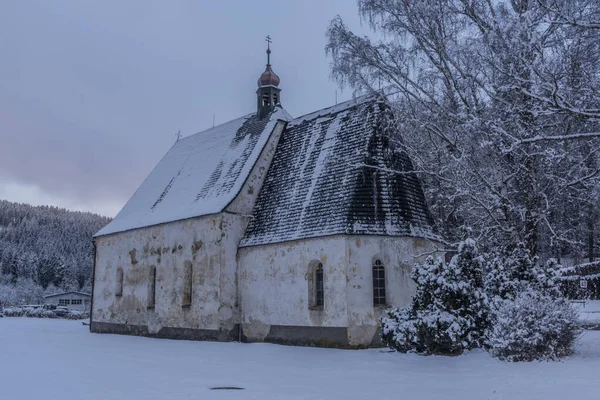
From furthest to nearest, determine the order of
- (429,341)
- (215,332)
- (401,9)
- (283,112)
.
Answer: (283,112) < (215,332) < (401,9) < (429,341)

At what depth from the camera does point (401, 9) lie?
54.3 ft

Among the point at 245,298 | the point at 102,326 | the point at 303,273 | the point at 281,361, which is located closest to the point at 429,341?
the point at 281,361

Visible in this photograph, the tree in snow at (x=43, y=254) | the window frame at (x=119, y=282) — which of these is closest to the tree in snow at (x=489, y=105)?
the window frame at (x=119, y=282)

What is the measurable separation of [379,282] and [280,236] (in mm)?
3868

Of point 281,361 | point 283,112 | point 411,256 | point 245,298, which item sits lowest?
point 281,361

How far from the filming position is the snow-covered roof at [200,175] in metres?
22.1

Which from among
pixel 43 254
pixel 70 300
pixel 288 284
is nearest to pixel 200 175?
pixel 288 284

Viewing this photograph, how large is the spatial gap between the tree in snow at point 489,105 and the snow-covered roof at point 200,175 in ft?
22.1

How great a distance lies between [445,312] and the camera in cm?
1389

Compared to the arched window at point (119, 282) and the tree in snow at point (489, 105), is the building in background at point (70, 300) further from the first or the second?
the tree in snow at point (489, 105)

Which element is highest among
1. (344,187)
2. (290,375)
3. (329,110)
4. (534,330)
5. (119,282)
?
(329,110)

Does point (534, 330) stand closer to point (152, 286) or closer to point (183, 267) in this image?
point (183, 267)

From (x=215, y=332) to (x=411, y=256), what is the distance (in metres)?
7.98

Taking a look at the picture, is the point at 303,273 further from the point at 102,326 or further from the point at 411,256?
the point at 102,326
